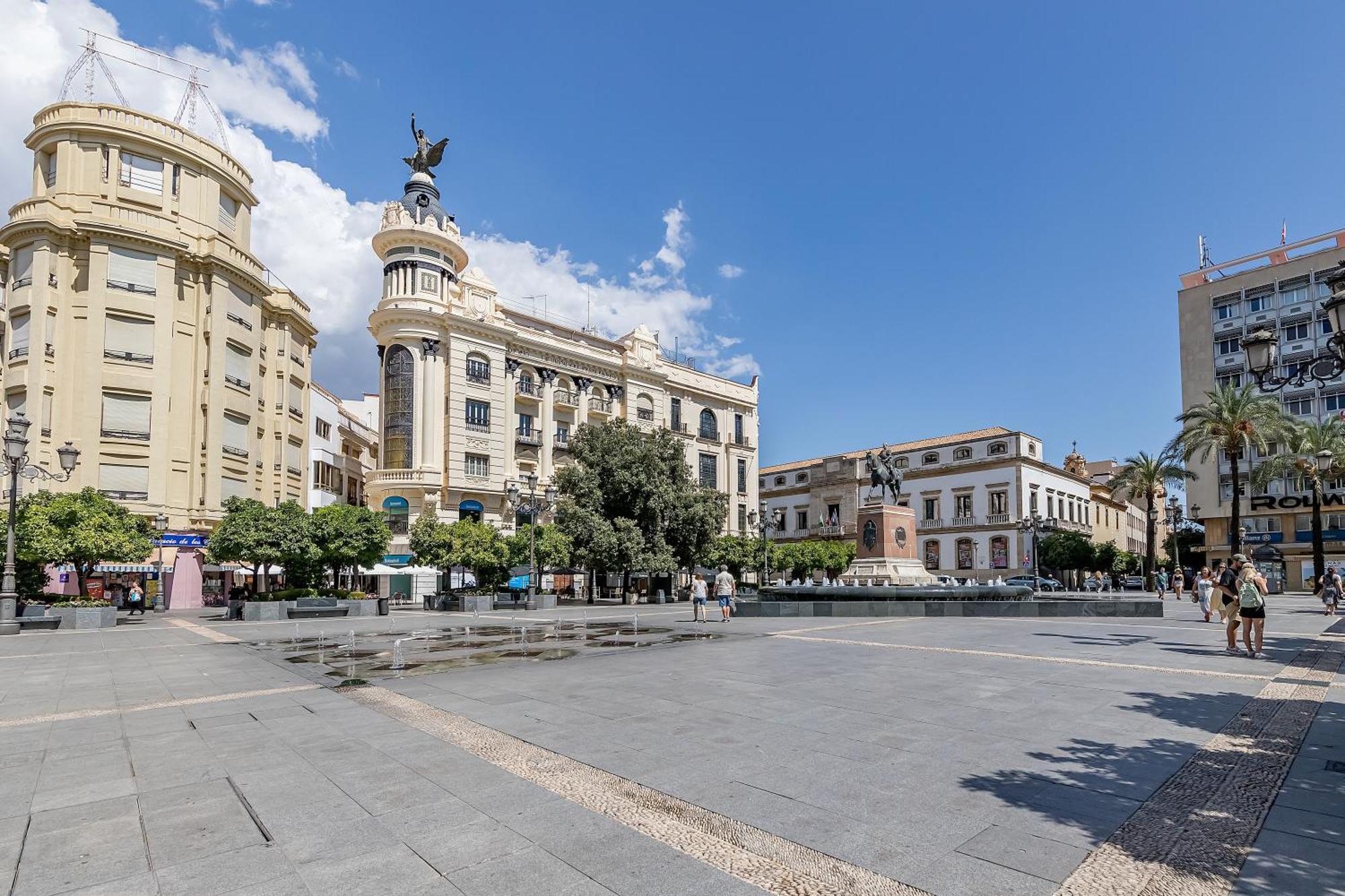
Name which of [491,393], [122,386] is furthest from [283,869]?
[491,393]

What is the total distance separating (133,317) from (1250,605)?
138 feet

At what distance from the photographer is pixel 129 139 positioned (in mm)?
35438

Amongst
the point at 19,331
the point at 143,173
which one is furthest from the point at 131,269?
the point at 19,331

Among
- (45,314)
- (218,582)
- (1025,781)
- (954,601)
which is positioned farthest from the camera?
(218,582)

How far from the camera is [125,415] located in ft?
112

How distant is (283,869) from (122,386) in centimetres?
3836

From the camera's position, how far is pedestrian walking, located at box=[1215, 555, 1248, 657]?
41.8ft

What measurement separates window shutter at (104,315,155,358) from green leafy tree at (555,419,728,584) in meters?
20.3

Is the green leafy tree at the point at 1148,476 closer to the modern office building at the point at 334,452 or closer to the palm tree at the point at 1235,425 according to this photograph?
the palm tree at the point at 1235,425

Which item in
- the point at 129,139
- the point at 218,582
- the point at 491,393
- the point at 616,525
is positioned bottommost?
the point at 218,582

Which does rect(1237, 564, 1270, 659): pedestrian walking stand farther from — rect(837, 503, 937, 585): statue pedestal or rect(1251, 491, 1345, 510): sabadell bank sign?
rect(1251, 491, 1345, 510): sabadell bank sign

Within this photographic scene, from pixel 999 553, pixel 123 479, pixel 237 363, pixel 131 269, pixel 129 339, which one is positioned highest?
pixel 131 269

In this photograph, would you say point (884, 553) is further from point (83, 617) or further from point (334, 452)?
point (334, 452)

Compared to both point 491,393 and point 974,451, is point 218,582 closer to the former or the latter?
point 491,393
